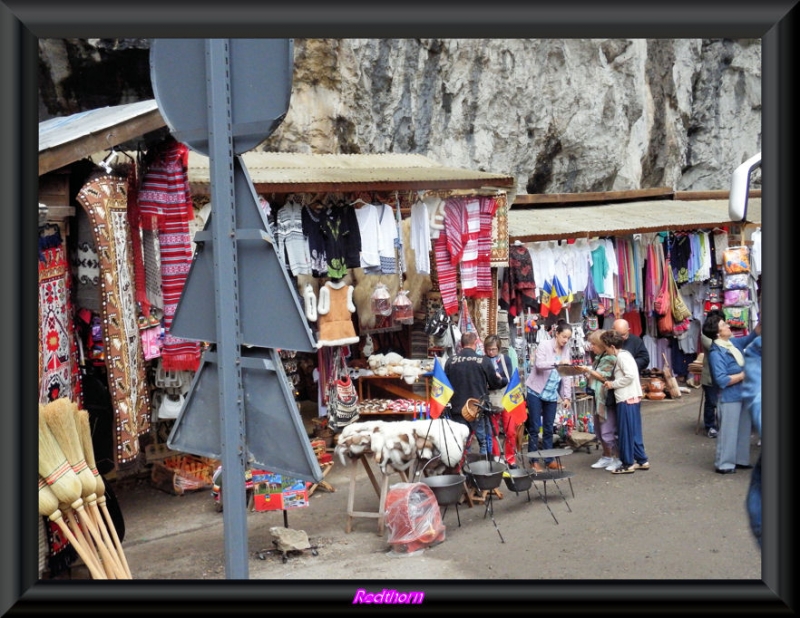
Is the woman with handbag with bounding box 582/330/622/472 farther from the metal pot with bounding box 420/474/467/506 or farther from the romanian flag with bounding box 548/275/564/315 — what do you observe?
the metal pot with bounding box 420/474/467/506

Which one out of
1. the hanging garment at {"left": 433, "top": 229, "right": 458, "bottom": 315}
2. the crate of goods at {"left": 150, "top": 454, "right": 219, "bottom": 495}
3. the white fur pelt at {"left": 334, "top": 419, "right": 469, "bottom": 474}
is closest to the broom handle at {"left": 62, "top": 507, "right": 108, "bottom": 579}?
the white fur pelt at {"left": 334, "top": 419, "right": 469, "bottom": 474}

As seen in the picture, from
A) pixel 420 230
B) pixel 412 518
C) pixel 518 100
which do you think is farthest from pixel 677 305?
pixel 412 518

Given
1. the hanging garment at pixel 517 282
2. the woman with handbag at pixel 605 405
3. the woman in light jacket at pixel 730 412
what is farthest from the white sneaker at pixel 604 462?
the hanging garment at pixel 517 282

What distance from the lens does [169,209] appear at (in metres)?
7.10

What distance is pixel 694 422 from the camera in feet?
37.1

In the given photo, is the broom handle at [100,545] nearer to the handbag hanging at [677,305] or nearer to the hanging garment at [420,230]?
the hanging garment at [420,230]

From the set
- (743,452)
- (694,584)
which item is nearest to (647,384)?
(743,452)

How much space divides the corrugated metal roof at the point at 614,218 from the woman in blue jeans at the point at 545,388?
1.86m

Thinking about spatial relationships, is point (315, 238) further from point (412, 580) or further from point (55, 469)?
point (412, 580)

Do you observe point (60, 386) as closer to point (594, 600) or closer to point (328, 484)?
point (328, 484)

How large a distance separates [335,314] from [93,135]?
13.5ft

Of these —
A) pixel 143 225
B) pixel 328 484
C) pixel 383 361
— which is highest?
pixel 143 225

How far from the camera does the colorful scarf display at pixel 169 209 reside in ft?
23.1

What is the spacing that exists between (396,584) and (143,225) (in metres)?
5.35
